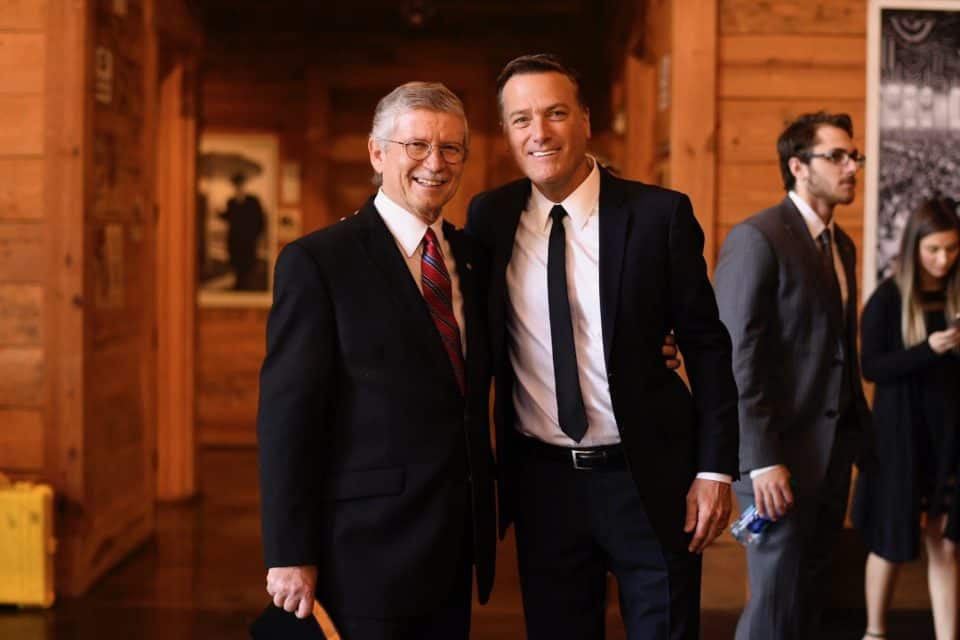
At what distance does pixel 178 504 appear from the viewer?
7.05 m

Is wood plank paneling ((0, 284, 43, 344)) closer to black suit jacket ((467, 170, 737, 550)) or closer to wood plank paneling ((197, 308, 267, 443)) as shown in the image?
black suit jacket ((467, 170, 737, 550))

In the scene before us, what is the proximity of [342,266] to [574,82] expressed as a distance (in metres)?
0.64

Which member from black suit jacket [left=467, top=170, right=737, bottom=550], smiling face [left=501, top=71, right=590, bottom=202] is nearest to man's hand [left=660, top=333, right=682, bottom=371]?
black suit jacket [left=467, top=170, right=737, bottom=550]

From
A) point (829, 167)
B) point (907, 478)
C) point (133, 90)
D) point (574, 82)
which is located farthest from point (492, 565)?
point (133, 90)

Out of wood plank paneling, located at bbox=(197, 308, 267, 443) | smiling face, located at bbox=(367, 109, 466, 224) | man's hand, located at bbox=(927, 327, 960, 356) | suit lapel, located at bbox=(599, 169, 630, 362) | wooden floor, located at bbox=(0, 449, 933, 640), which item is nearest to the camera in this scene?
smiling face, located at bbox=(367, 109, 466, 224)

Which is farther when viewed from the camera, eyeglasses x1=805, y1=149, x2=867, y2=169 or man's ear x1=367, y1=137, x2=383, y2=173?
eyeglasses x1=805, y1=149, x2=867, y2=169

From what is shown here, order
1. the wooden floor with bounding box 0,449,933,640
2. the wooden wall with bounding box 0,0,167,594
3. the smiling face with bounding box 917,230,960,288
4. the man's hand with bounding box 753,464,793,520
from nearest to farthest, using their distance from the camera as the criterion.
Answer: the man's hand with bounding box 753,464,793,520
the smiling face with bounding box 917,230,960,288
the wooden floor with bounding box 0,449,933,640
the wooden wall with bounding box 0,0,167,594

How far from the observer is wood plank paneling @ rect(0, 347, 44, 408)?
198 inches

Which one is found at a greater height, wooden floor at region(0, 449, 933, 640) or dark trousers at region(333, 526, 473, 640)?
dark trousers at region(333, 526, 473, 640)

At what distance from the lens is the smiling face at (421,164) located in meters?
2.40

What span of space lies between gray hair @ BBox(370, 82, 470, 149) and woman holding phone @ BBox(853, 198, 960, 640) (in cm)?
219

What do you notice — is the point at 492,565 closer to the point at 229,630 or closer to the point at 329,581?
the point at 329,581

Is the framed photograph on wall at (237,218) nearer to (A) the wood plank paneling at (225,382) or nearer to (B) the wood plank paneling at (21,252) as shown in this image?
(A) the wood plank paneling at (225,382)

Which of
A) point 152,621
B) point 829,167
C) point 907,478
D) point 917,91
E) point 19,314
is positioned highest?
point 917,91
